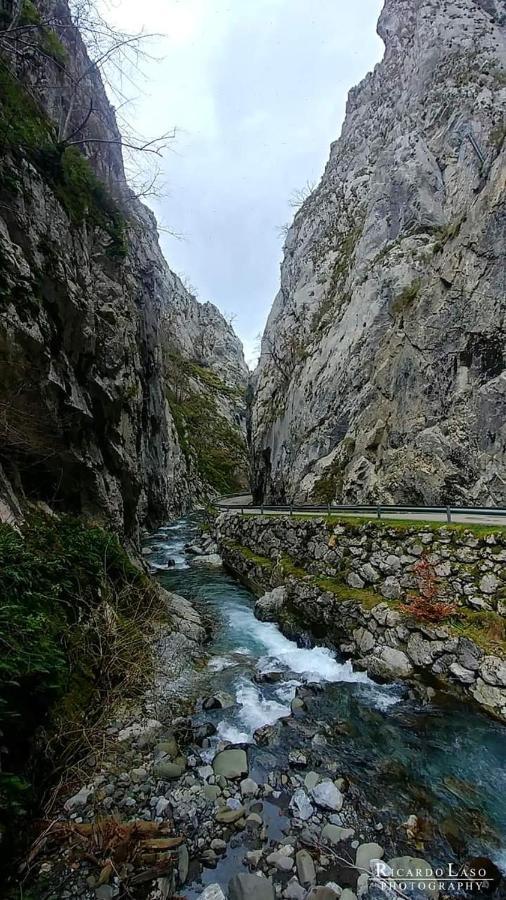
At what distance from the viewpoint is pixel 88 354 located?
44.9ft

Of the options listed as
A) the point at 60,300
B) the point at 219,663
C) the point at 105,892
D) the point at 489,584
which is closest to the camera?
the point at 105,892

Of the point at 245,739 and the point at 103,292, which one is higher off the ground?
the point at 103,292

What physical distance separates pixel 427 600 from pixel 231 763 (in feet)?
18.7

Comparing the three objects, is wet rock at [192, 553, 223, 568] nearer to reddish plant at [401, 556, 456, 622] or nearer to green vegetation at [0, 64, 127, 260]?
reddish plant at [401, 556, 456, 622]

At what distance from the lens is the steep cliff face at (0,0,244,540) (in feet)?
31.8

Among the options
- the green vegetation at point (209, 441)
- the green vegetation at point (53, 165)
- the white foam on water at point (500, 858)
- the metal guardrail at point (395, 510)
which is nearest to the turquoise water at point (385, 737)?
the white foam on water at point (500, 858)

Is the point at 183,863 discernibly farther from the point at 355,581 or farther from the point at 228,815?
the point at 355,581

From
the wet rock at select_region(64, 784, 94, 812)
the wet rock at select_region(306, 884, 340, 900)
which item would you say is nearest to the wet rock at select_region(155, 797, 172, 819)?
the wet rock at select_region(64, 784, 94, 812)

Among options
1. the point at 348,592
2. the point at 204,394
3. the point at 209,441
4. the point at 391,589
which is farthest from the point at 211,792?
the point at 204,394

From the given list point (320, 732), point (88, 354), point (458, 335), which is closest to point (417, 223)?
point (458, 335)

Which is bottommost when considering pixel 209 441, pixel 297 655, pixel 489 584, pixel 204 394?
pixel 297 655

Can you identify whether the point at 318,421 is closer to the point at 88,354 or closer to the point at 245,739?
the point at 88,354

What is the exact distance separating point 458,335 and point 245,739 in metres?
16.2

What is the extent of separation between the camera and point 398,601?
9.80m
